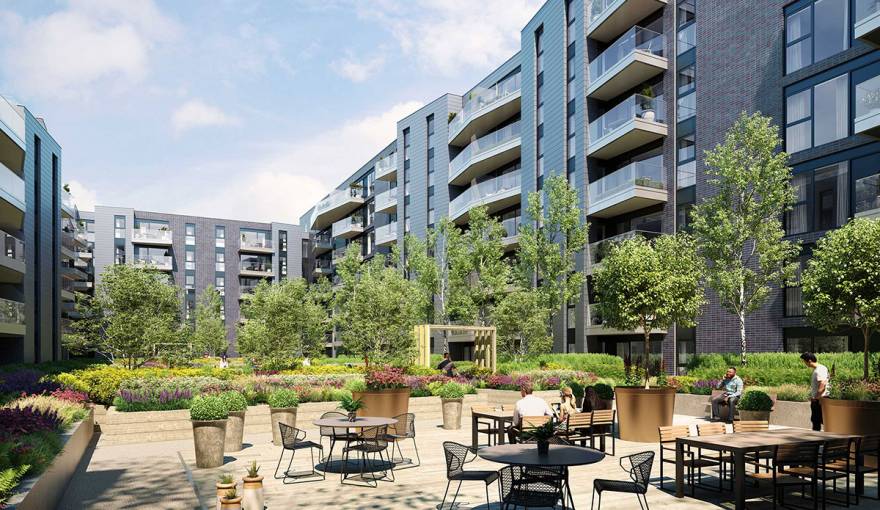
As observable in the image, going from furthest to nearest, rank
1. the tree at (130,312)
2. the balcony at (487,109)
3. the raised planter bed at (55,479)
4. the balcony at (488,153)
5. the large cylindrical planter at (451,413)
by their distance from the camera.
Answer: the balcony at (487,109) < the balcony at (488,153) < the tree at (130,312) < the large cylindrical planter at (451,413) < the raised planter bed at (55,479)

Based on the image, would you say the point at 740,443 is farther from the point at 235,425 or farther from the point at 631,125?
the point at 631,125

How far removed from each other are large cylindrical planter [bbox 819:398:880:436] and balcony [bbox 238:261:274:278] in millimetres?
75650

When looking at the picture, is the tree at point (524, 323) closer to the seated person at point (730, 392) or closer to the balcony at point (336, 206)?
the seated person at point (730, 392)

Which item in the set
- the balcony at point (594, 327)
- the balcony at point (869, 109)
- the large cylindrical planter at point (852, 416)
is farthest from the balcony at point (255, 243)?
the large cylindrical planter at point (852, 416)

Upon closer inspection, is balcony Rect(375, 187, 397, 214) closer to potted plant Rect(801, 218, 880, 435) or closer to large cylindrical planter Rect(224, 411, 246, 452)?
potted plant Rect(801, 218, 880, 435)

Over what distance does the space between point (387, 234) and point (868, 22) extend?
41.9 meters

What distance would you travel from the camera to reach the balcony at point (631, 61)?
3119 cm

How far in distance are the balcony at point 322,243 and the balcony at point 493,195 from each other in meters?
29.9

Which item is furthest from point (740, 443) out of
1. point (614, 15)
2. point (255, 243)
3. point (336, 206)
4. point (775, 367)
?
point (255, 243)

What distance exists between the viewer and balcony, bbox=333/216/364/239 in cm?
6538

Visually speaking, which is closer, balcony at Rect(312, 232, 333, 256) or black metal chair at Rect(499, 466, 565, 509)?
black metal chair at Rect(499, 466, 565, 509)

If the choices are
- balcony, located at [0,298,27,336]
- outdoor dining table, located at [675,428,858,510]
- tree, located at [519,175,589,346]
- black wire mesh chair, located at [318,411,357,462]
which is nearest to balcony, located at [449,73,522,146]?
tree, located at [519,175,589,346]

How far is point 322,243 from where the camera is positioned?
7344cm

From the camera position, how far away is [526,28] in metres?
42.2
